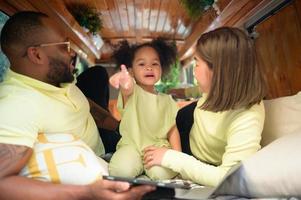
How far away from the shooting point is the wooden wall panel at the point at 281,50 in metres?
1.59

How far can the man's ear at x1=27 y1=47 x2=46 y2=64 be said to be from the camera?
1163 mm

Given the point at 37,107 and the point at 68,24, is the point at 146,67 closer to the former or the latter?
the point at 37,107

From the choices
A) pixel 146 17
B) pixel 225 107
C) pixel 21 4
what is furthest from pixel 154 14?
pixel 225 107

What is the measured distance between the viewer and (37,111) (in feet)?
3.29

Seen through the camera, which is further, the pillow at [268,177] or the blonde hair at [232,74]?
the blonde hair at [232,74]

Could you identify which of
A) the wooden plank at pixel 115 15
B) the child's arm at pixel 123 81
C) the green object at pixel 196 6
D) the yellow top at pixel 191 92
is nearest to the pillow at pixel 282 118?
the child's arm at pixel 123 81

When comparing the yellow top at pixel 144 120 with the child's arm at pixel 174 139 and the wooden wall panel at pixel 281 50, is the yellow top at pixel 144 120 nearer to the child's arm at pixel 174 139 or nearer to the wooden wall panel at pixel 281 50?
the child's arm at pixel 174 139

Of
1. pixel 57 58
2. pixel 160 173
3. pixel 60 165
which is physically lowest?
pixel 160 173

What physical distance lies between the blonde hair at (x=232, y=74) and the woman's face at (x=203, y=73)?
0.10ft

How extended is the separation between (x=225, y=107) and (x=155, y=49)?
0.52 metres

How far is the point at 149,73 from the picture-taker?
146 centimetres

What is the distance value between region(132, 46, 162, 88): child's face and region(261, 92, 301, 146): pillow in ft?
1.71

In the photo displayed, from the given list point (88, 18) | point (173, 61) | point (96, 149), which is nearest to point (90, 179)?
point (96, 149)

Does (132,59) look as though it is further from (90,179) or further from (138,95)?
(90,179)
